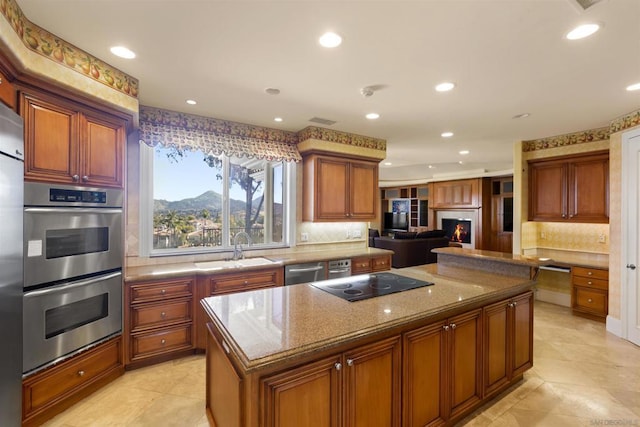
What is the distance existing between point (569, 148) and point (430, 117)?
2.46m

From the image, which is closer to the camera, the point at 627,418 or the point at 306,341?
the point at 306,341

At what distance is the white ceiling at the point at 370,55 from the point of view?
1669 mm

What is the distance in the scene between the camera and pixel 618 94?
2812 millimetres

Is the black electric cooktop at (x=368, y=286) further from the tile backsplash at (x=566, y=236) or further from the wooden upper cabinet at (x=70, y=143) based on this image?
the tile backsplash at (x=566, y=236)

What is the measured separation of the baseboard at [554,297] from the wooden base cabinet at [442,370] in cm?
365

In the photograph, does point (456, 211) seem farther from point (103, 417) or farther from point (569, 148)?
point (103, 417)

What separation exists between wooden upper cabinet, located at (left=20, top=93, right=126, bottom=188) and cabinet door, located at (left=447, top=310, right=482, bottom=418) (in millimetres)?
2776

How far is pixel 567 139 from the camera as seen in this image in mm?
4359

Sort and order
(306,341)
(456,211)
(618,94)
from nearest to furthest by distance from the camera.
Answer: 1. (306,341)
2. (618,94)
3. (456,211)

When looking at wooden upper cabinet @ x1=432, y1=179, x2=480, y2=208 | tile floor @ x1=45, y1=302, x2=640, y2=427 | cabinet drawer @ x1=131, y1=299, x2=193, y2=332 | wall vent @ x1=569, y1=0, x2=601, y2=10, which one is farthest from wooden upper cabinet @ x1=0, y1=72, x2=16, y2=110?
wooden upper cabinet @ x1=432, y1=179, x2=480, y2=208

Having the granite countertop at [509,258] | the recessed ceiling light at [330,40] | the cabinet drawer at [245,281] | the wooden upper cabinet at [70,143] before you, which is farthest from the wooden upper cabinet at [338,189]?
the wooden upper cabinet at [70,143]

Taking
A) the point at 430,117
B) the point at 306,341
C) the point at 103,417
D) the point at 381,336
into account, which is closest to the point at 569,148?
the point at 430,117

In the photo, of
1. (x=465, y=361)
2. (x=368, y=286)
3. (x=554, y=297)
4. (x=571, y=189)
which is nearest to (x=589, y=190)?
(x=571, y=189)

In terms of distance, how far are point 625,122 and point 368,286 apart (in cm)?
366
